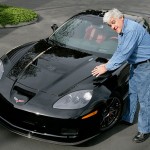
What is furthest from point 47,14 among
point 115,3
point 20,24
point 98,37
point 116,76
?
point 116,76

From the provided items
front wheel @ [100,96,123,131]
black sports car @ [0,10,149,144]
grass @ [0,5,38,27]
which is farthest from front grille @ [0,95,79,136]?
grass @ [0,5,38,27]

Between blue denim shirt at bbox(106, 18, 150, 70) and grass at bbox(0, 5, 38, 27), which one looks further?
grass at bbox(0, 5, 38, 27)

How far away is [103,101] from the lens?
4637 millimetres

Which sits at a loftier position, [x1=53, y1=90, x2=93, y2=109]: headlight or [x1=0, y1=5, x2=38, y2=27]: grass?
[x1=53, y1=90, x2=93, y2=109]: headlight

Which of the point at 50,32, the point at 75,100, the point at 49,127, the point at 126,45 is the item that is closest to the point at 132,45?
the point at 126,45

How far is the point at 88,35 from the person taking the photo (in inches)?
227

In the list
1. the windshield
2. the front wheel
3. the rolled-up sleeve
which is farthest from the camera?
the windshield

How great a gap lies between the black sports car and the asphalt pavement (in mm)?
228

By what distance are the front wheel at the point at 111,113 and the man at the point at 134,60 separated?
183mm

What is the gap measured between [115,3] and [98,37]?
29.4 feet

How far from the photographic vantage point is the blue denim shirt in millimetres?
4336

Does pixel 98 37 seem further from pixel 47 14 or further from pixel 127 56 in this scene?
pixel 47 14

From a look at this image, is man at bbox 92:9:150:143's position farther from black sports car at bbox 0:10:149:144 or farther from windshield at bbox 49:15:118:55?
windshield at bbox 49:15:118:55

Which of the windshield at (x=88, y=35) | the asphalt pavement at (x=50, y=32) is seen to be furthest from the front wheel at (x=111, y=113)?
the windshield at (x=88, y=35)
